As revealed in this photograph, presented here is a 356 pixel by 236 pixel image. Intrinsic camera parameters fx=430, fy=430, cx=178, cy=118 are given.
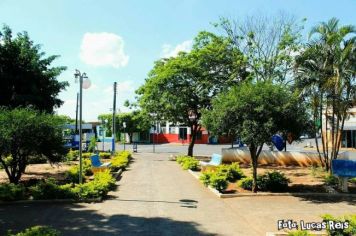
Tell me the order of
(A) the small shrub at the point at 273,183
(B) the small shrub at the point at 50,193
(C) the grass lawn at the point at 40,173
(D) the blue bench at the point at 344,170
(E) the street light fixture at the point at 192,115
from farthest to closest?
(E) the street light fixture at the point at 192,115 → (C) the grass lawn at the point at 40,173 → (A) the small shrub at the point at 273,183 → (D) the blue bench at the point at 344,170 → (B) the small shrub at the point at 50,193

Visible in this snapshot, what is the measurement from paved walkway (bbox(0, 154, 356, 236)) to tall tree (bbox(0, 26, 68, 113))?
12655 mm

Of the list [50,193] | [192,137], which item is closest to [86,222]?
[50,193]

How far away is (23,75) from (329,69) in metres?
17.1

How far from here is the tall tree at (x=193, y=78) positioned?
28.3 metres

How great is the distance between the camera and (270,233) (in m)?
8.84

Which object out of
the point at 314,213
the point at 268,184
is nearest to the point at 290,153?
the point at 268,184

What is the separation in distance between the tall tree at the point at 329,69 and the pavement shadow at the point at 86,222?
33.4 ft

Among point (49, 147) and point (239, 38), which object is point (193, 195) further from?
point (239, 38)

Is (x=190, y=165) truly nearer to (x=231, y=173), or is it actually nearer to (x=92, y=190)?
(x=231, y=173)

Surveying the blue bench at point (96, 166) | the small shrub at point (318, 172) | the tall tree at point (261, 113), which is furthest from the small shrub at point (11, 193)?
the small shrub at point (318, 172)

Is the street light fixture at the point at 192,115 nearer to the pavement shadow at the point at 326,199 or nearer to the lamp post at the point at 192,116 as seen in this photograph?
the lamp post at the point at 192,116

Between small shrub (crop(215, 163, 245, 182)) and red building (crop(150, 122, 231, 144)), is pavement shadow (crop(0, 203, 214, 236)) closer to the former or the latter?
small shrub (crop(215, 163, 245, 182))

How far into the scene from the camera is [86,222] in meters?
10.2

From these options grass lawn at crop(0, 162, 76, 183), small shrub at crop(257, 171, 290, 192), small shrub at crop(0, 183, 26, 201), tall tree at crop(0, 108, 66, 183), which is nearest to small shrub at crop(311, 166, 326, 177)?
small shrub at crop(257, 171, 290, 192)
